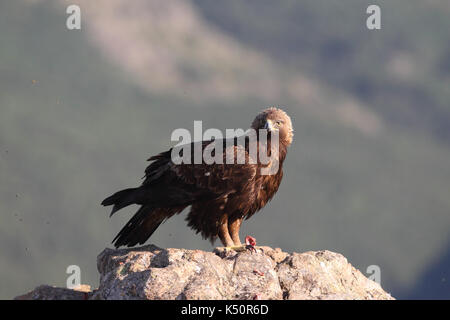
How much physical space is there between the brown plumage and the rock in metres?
0.79

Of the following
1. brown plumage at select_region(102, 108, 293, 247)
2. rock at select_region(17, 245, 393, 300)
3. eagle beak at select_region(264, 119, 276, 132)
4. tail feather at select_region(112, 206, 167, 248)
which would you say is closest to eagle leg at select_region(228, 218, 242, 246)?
brown plumage at select_region(102, 108, 293, 247)

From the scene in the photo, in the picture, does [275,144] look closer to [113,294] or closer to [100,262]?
[100,262]

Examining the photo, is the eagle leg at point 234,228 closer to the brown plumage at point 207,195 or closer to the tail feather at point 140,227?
the brown plumage at point 207,195

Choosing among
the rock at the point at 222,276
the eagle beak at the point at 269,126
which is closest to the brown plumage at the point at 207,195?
the eagle beak at the point at 269,126

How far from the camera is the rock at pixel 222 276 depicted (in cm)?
666

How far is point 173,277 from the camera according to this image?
22.1 ft

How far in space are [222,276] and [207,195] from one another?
2340mm

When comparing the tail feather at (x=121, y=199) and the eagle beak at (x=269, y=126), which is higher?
the eagle beak at (x=269, y=126)

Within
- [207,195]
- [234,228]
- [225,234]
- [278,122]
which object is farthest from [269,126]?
[225,234]

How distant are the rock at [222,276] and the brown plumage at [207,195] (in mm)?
786
